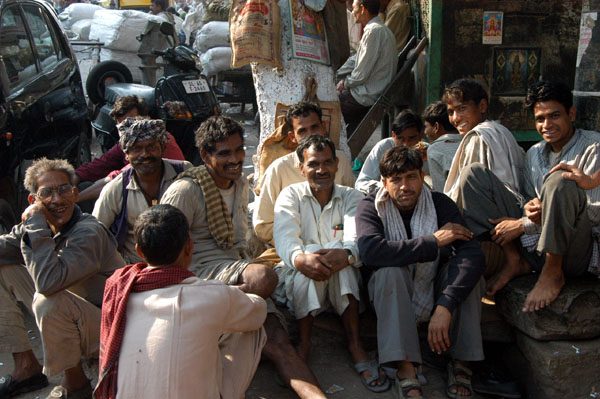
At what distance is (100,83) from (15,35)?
2490mm

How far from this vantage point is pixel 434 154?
402 centimetres

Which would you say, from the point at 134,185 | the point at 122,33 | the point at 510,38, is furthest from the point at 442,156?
the point at 122,33

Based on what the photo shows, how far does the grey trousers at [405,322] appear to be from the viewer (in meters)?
2.90

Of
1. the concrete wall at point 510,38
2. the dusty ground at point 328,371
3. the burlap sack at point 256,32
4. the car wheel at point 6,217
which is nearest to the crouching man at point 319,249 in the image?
the dusty ground at point 328,371

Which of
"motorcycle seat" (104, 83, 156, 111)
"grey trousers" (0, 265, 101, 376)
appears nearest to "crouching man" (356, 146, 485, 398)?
"grey trousers" (0, 265, 101, 376)

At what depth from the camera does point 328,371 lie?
3221 millimetres

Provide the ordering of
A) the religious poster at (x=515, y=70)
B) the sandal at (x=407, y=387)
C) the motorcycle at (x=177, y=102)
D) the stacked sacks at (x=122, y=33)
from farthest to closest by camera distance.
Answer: the stacked sacks at (x=122, y=33) → the motorcycle at (x=177, y=102) → the religious poster at (x=515, y=70) → the sandal at (x=407, y=387)

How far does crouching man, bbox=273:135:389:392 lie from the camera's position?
312 centimetres

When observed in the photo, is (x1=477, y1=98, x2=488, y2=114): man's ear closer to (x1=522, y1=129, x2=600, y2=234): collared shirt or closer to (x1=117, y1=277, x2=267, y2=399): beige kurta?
(x1=522, y1=129, x2=600, y2=234): collared shirt

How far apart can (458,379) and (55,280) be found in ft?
6.79

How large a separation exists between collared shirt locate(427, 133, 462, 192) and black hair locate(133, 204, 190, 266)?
2192 millimetres

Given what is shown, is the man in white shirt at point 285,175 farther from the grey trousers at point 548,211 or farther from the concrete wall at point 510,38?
the concrete wall at point 510,38

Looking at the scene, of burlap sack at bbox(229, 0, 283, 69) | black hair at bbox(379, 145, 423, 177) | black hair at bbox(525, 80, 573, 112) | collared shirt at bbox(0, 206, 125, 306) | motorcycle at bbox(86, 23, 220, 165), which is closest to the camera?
collared shirt at bbox(0, 206, 125, 306)

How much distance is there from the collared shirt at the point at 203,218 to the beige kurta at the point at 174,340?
935mm
